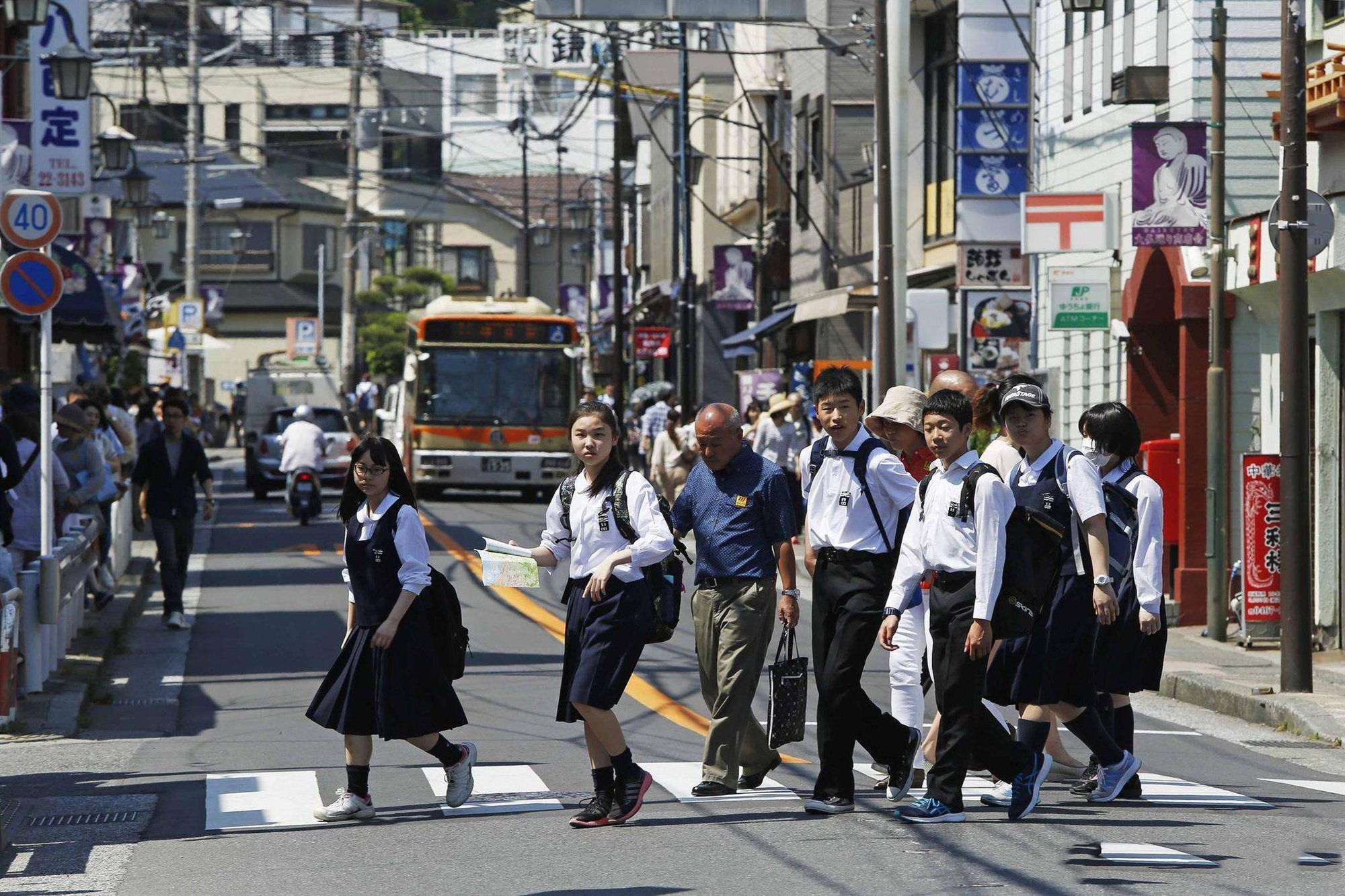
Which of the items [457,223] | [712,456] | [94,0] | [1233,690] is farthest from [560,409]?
[457,223]

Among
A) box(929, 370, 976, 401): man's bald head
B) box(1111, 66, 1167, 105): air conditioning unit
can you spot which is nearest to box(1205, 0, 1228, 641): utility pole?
box(1111, 66, 1167, 105): air conditioning unit

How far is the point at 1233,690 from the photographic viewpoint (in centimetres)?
1291

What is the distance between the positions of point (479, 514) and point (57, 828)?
21878mm

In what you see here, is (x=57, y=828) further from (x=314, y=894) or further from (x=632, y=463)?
(x=632, y=463)

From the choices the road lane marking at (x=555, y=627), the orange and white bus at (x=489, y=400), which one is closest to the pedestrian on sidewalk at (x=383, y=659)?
the road lane marking at (x=555, y=627)

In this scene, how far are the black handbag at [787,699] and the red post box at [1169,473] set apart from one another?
33.7ft

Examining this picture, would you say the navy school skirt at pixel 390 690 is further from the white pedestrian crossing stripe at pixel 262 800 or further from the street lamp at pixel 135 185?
the street lamp at pixel 135 185

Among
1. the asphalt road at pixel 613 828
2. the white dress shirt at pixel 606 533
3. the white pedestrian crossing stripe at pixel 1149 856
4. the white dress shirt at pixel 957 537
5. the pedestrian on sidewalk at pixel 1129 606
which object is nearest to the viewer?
the asphalt road at pixel 613 828

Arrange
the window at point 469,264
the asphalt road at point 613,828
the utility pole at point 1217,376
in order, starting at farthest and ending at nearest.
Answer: the window at point 469,264 < the utility pole at point 1217,376 < the asphalt road at point 613,828

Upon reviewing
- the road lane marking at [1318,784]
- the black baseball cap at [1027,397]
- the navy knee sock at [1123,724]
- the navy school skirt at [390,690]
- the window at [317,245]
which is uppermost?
the window at [317,245]

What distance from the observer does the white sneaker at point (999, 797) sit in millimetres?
8547

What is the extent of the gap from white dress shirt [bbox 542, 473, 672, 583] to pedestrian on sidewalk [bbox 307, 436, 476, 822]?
0.61 metres

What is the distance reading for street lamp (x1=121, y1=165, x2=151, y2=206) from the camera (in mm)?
33531

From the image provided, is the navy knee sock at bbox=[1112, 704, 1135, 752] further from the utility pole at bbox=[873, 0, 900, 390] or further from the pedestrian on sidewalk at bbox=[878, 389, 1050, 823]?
the utility pole at bbox=[873, 0, 900, 390]
